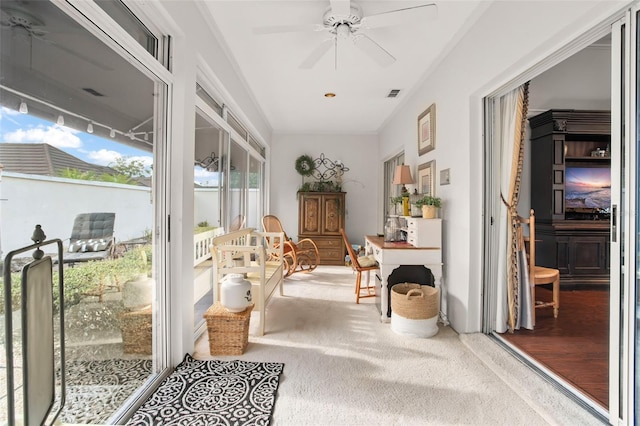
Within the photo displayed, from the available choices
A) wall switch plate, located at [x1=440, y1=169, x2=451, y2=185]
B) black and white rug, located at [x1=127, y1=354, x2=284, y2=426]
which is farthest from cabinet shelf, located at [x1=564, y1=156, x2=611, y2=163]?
black and white rug, located at [x1=127, y1=354, x2=284, y2=426]

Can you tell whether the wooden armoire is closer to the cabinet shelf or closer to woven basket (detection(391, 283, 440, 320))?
woven basket (detection(391, 283, 440, 320))

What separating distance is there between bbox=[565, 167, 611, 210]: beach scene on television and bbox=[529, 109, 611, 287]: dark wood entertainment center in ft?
0.16

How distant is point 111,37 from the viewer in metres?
1.52

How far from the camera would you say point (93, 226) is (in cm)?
143

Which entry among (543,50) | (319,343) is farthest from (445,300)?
(543,50)

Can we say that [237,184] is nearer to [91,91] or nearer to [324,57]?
[324,57]

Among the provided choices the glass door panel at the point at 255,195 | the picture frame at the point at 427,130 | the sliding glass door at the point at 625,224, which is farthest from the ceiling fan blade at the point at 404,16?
the glass door panel at the point at 255,195

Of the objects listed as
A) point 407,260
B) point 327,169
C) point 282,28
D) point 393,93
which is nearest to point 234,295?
point 407,260

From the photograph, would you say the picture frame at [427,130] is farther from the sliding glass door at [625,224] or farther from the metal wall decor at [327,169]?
the metal wall decor at [327,169]

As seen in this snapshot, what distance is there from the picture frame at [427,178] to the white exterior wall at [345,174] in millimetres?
2476

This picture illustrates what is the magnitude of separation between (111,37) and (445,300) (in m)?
3.28

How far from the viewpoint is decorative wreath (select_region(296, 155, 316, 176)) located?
242 inches

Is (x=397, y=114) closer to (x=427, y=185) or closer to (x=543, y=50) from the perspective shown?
(x=427, y=185)

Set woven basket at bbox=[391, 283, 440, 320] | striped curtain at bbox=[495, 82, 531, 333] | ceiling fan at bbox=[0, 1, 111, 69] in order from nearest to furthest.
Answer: ceiling fan at bbox=[0, 1, 111, 69] < striped curtain at bbox=[495, 82, 531, 333] < woven basket at bbox=[391, 283, 440, 320]
